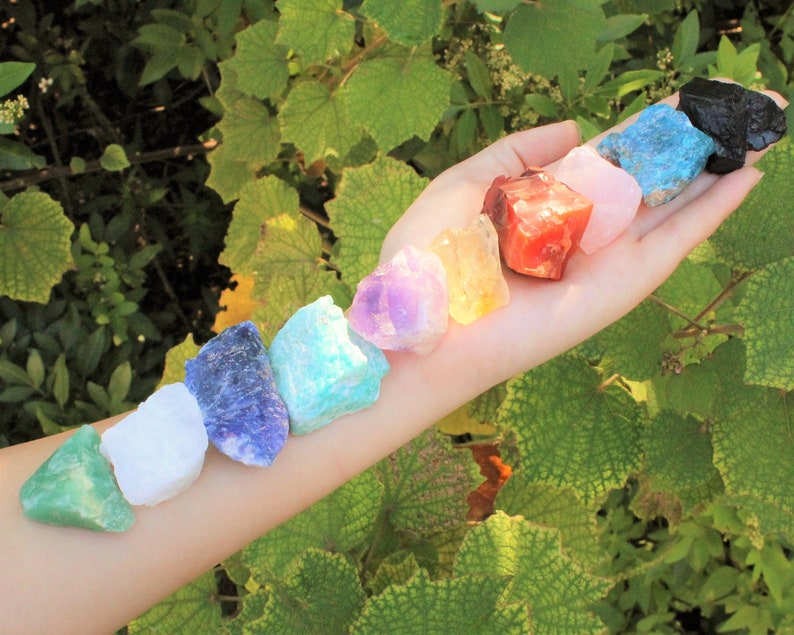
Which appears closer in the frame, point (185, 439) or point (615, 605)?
point (185, 439)

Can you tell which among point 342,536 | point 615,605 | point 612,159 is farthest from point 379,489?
point 615,605

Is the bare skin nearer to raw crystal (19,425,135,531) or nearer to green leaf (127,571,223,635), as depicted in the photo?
raw crystal (19,425,135,531)

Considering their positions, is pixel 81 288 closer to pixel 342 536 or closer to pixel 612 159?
pixel 342 536

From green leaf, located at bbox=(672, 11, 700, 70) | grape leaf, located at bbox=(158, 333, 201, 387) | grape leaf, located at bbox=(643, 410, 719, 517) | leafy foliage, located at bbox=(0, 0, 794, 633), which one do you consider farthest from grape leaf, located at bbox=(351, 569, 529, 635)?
green leaf, located at bbox=(672, 11, 700, 70)

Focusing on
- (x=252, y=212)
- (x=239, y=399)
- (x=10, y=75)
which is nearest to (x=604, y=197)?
(x=239, y=399)

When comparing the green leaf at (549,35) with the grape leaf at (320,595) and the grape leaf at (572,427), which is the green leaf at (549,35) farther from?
the grape leaf at (320,595)

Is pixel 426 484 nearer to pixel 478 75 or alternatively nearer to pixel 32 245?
pixel 478 75
